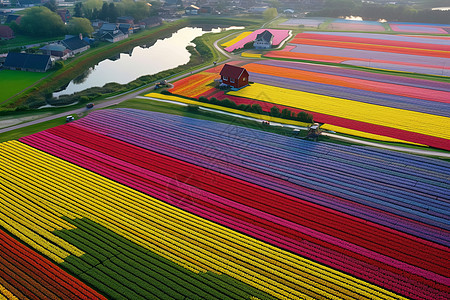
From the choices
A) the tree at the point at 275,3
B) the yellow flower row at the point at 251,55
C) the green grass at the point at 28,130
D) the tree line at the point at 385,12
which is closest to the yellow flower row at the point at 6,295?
the green grass at the point at 28,130

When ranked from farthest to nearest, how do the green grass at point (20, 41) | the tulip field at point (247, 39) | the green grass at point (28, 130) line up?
1. the tulip field at point (247, 39)
2. the green grass at point (20, 41)
3. the green grass at point (28, 130)

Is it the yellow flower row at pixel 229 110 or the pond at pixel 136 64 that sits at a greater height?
the pond at pixel 136 64

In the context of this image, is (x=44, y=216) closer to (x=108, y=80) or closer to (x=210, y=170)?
(x=210, y=170)

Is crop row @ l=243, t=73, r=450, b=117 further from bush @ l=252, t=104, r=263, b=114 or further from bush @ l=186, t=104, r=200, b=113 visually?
bush @ l=252, t=104, r=263, b=114

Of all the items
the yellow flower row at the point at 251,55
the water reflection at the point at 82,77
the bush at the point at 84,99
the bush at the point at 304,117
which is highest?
the water reflection at the point at 82,77

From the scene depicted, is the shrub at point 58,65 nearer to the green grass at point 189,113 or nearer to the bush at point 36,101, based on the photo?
the bush at point 36,101

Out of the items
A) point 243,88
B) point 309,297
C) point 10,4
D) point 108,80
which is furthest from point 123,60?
point 10,4
